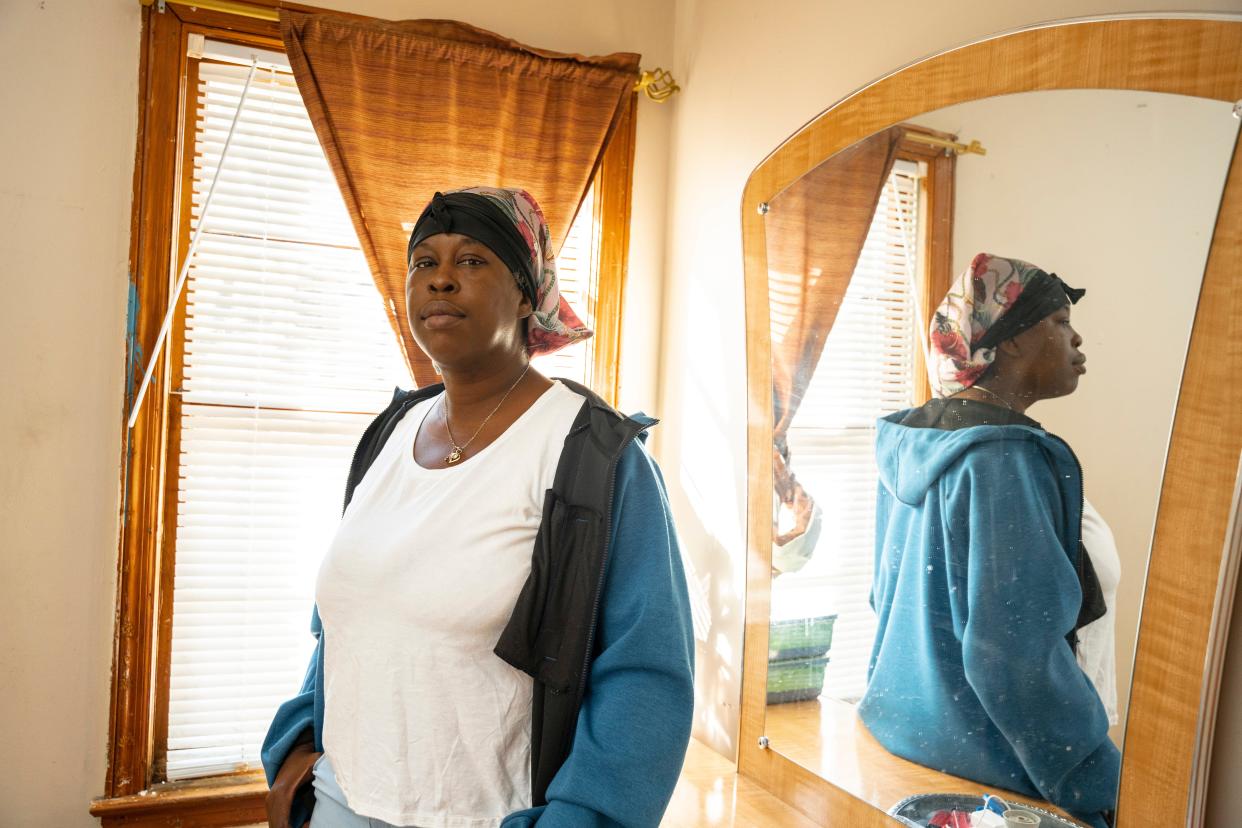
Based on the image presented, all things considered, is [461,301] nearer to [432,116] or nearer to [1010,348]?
[1010,348]

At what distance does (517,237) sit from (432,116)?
3.08ft

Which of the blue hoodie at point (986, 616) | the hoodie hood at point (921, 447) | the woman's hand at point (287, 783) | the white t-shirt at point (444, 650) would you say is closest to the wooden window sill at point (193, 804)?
the woman's hand at point (287, 783)

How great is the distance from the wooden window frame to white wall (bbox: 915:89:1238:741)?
5.34 feet

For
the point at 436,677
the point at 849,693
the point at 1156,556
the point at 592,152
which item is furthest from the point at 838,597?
the point at 592,152

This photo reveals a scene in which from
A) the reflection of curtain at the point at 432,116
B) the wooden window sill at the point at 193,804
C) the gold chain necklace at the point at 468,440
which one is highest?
the reflection of curtain at the point at 432,116

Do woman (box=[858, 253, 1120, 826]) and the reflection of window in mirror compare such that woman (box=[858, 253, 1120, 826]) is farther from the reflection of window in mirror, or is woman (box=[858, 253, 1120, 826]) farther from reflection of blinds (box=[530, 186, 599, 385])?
reflection of blinds (box=[530, 186, 599, 385])

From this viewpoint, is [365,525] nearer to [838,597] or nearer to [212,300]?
[838,597]

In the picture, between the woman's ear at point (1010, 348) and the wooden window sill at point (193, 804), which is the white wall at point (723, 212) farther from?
the wooden window sill at point (193, 804)

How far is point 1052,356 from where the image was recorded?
43.9 inches

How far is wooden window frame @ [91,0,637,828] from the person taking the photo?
1922 millimetres

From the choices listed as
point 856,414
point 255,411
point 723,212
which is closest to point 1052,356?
point 856,414

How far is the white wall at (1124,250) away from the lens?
98cm

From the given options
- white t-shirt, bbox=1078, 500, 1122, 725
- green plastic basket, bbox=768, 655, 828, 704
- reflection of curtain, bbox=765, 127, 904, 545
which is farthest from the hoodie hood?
green plastic basket, bbox=768, 655, 828, 704

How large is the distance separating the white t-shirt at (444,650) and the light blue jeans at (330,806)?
3 cm
